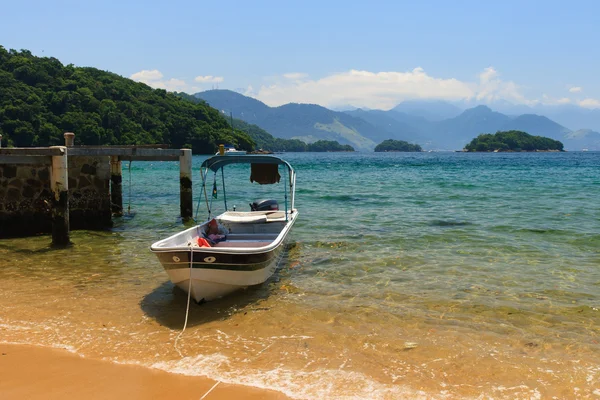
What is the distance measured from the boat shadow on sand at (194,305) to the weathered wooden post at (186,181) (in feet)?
27.2

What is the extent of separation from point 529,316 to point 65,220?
11.5m

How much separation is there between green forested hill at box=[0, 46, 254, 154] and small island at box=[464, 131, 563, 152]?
348 ft

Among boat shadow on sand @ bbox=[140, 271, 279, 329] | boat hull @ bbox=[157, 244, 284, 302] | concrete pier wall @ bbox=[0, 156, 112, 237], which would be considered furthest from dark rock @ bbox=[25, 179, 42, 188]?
boat hull @ bbox=[157, 244, 284, 302]

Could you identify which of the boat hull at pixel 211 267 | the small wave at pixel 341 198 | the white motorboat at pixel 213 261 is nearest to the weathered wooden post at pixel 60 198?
the white motorboat at pixel 213 261

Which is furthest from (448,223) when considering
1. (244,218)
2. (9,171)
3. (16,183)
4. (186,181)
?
(9,171)

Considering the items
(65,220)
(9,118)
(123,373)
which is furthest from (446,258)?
(9,118)

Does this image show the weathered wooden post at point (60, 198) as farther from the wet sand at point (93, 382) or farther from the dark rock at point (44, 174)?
the wet sand at point (93, 382)

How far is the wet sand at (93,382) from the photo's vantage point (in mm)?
5227

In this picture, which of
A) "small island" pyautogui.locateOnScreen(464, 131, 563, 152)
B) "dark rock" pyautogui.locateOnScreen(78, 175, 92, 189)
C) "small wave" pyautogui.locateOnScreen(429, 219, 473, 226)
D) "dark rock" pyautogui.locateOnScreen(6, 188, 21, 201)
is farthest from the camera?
"small island" pyautogui.locateOnScreen(464, 131, 563, 152)

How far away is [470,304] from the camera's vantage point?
27.9 ft

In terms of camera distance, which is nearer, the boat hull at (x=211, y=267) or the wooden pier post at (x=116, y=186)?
the boat hull at (x=211, y=267)

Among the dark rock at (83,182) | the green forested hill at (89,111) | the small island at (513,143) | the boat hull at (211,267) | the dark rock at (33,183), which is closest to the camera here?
the boat hull at (211,267)

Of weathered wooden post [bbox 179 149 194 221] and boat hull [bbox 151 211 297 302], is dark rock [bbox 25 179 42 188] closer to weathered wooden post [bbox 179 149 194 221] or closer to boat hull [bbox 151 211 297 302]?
weathered wooden post [bbox 179 149 194 221]

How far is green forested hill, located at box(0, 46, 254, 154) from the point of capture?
87.2m
